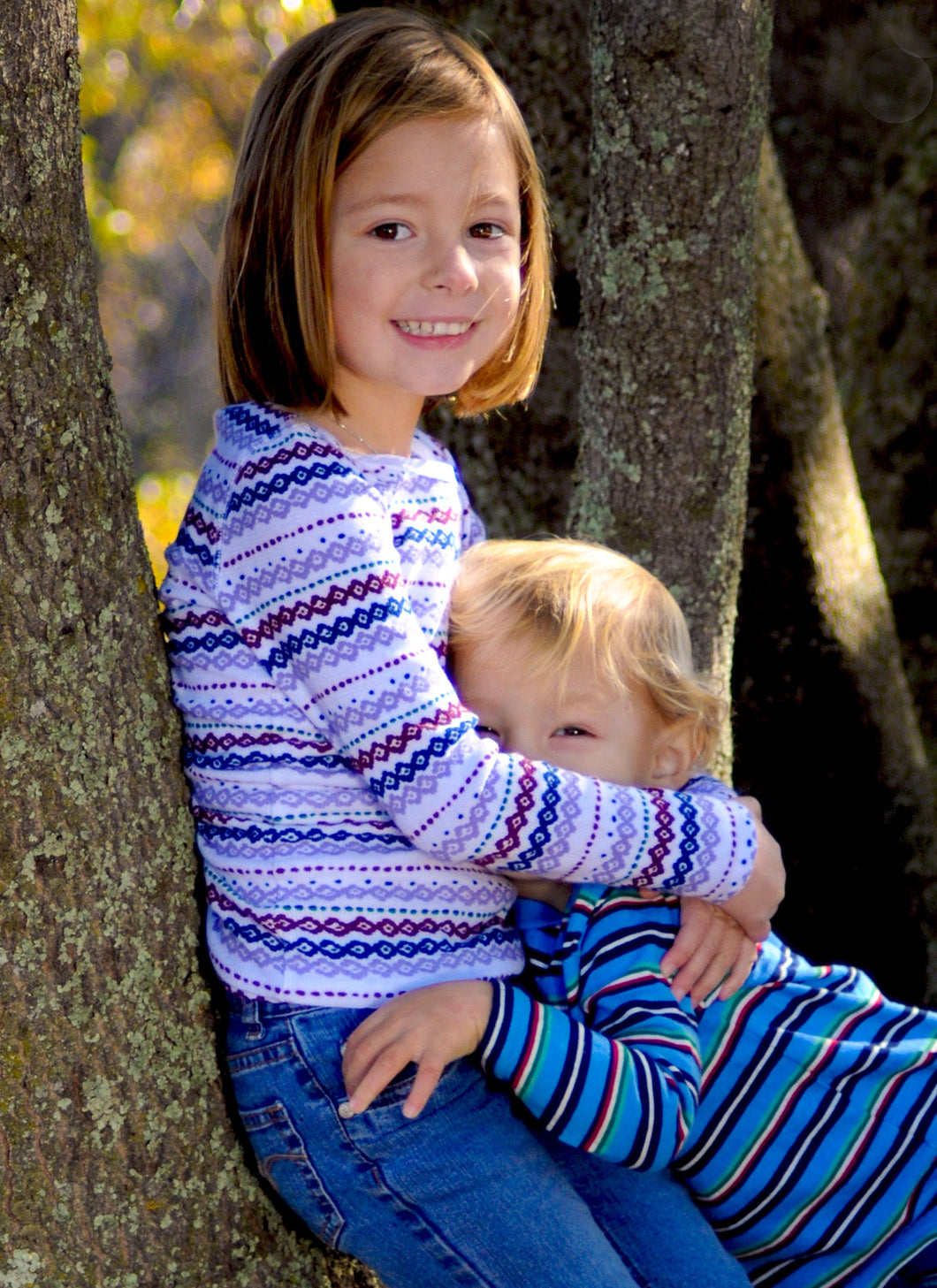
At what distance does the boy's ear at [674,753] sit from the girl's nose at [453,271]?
69 centimetres

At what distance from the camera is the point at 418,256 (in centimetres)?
183

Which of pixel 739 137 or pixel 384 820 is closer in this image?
pixel 384 820

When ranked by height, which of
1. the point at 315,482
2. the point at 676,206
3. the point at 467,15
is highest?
the point at 467,15

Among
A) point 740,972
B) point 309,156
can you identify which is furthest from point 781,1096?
point 309,156

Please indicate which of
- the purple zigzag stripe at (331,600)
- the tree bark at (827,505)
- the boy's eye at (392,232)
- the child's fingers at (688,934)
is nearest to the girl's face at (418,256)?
the boy's eye at (392,232)

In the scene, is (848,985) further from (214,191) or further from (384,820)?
(214,191)

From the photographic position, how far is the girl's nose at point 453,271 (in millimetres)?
1832

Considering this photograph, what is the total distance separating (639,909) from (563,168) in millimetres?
1861

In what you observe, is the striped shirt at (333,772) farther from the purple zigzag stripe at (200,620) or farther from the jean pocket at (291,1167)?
the jean pocket at (291,1167)

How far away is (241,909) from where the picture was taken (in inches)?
66.8

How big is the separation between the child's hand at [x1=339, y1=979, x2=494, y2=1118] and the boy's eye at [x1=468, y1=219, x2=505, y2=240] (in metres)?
1.01

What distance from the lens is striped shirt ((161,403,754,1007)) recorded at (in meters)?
1.64

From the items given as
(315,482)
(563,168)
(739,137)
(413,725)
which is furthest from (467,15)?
(413,725)

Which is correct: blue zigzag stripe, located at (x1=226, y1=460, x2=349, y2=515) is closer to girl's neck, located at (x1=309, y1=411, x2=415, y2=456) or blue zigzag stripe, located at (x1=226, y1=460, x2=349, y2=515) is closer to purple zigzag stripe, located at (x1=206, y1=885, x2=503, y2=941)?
girl's neck, located at (x1=309, y1=411, x2=415, y2=456)
